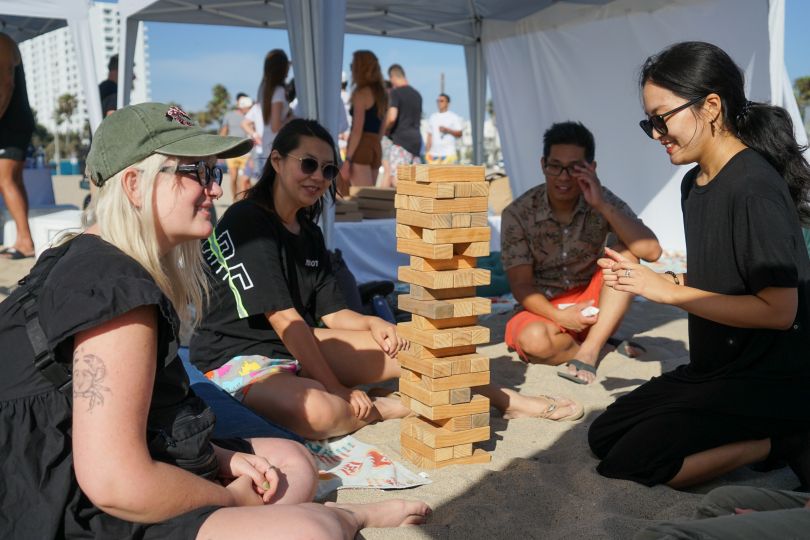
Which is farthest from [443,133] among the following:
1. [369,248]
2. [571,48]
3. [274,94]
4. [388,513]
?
[388,513]

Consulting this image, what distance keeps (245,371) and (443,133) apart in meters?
10.7

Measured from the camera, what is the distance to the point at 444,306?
259 centimetres

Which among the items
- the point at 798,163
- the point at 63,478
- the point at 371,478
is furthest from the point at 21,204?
the point at 798,163

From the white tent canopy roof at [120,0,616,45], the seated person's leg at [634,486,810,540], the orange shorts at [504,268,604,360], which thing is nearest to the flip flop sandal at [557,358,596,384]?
the orange shorts at [504,268,604,360]

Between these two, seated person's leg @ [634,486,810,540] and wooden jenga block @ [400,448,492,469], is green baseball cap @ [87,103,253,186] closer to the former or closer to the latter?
seated person's leg @ [634,486,810,540]

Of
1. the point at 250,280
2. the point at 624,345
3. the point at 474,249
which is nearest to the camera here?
the point at 474,249

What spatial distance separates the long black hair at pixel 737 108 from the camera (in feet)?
7.76

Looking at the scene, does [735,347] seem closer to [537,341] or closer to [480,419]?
[480,419]

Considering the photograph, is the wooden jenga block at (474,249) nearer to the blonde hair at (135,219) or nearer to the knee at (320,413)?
the knee at (320,413)

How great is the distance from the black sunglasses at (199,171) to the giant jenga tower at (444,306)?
93cm

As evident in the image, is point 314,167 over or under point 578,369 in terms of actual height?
over

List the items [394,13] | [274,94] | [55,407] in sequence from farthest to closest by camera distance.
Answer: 1. [394,13]
2. [274,94]
3. [55,407]

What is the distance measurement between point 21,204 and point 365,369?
4.60 m

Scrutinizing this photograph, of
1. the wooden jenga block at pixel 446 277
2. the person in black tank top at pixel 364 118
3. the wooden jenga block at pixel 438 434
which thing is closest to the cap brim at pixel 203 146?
the wooden jenga block at pixel 446 277
